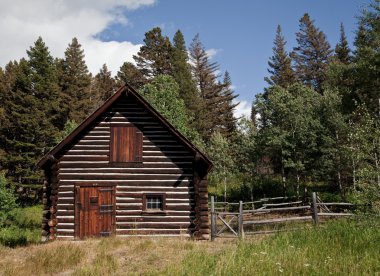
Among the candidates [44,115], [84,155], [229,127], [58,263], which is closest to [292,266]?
[58,263]

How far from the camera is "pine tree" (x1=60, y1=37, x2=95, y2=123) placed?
155 feet

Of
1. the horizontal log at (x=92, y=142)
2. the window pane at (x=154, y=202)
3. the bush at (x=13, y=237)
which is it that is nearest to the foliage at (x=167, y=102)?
the horizontal log at (x=92, y=142)

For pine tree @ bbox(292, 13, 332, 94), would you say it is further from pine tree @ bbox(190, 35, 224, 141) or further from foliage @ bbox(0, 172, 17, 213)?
foliage @ bbox(0, 172, 17, 213)

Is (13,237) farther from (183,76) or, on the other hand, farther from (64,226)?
(183,76)

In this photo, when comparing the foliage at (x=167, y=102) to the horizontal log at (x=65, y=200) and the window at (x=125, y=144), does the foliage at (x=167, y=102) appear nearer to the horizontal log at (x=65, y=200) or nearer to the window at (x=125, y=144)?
the window at (x=125, y=144)

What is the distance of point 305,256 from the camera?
8.87 meters

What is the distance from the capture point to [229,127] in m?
58.9

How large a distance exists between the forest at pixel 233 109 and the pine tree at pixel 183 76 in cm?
15

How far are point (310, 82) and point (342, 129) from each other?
25835mm

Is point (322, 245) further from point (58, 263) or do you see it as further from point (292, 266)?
point (58, 263)

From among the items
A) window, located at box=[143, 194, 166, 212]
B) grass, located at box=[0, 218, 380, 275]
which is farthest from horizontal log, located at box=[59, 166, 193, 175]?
grass, located at box=[0, 218, 380, 275]

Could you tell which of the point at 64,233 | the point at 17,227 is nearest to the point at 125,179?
the point at 64,233

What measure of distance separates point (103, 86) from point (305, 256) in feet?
199

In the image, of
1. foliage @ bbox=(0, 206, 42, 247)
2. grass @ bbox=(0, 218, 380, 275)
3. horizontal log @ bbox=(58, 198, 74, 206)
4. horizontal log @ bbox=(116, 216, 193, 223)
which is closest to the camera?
grass @ bbox=(0, 218, 380, 275)
